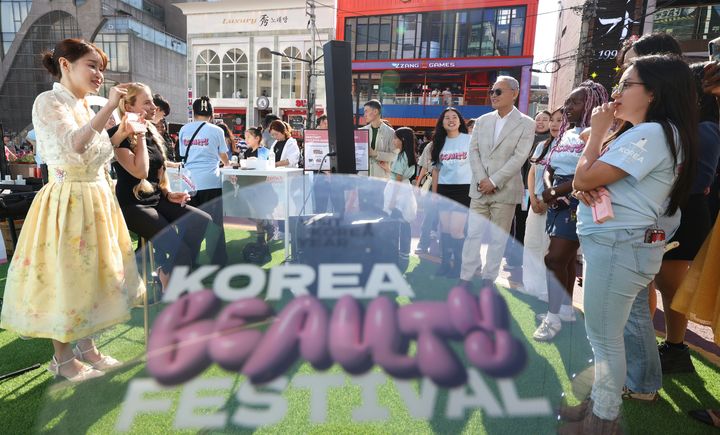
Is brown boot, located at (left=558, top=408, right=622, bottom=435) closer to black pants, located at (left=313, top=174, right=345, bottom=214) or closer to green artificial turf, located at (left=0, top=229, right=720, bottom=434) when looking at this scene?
green artificial turf, located at (left=0, top=229, right=720, bottom=434)

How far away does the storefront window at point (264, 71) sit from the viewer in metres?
25.5

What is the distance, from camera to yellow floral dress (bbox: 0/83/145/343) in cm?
188

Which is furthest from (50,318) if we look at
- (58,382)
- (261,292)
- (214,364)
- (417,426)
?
(417,426)

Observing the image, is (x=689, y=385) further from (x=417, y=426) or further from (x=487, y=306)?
(x=417, y=426)

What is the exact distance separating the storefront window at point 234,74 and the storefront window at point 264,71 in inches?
42.5

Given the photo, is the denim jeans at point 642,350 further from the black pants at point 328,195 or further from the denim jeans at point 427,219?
the black pants at point 328,195

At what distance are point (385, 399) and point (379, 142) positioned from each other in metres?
3.09

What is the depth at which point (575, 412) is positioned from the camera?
166cm

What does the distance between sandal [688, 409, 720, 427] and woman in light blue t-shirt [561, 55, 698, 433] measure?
60 cm

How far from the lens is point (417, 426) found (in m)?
1.63

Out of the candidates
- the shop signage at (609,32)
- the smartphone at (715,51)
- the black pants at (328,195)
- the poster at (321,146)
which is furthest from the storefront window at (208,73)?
the smartphone at (715,51)

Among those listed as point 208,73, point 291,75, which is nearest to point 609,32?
point 291,75

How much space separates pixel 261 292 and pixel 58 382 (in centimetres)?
128

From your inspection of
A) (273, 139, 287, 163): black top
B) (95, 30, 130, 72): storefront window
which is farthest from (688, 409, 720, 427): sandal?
(95, 30, 130, 72): storefront window
